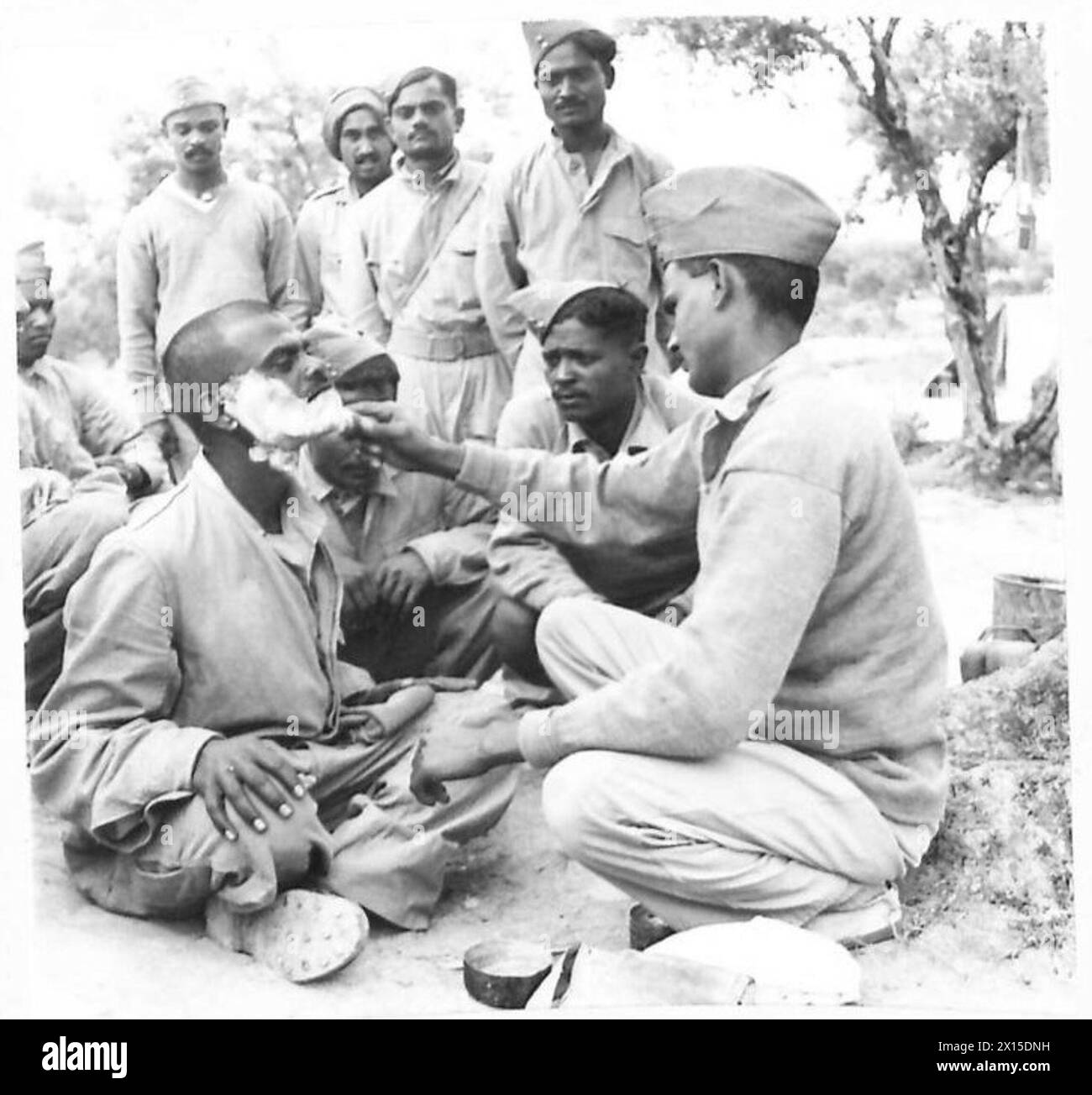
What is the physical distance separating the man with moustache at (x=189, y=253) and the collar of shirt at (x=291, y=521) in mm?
247

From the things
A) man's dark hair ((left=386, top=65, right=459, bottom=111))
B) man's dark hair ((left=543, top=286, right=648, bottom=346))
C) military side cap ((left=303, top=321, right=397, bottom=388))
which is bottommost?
military side cap ((left=303, top=321, right=397, bottom=388))

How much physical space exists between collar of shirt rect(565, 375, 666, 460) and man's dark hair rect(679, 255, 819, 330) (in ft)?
1.38

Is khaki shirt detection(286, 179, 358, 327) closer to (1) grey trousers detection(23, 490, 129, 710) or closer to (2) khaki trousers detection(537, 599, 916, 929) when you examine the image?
(1) grey trousers detection(23, 490, 129, 710)

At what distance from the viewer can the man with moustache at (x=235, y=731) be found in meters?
4.50

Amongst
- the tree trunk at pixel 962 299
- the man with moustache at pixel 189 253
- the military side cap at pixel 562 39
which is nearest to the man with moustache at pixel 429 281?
the man with moustache at pixel 189 253

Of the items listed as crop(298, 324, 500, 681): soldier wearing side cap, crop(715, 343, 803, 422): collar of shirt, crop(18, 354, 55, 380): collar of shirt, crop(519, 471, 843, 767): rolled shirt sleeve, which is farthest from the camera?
crop(18, 354, 55, 380): collar of shirt

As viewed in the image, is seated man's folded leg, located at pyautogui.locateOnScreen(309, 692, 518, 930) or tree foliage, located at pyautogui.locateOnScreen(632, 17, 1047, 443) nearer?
seated man's folded leg, located at pyautogui.locateOnScreen(309, 692, 518, 930)

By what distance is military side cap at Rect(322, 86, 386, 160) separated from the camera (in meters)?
4.83

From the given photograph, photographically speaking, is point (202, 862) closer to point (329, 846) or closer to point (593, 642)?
point (329, 846)

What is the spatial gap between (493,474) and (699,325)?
28.6 inches

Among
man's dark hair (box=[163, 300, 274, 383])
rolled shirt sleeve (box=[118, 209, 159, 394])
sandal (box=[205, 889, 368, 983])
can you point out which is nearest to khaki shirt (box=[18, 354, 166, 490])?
rolled shirt sleeve (box=[118, 209, 159, 394])

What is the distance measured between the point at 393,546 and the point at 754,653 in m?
1.16

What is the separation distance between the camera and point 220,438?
4.65 metres
